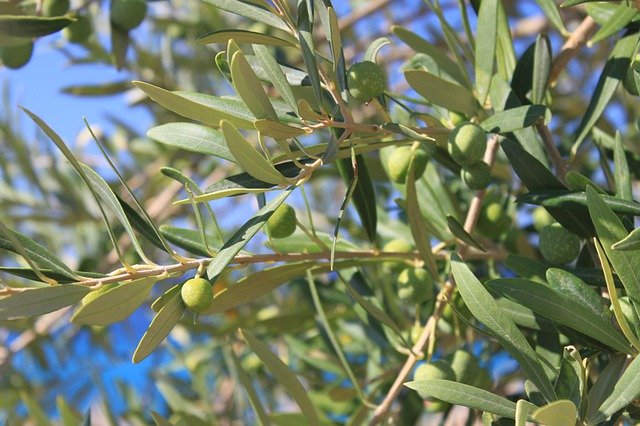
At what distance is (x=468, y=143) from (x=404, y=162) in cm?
16

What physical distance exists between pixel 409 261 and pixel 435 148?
0.15m

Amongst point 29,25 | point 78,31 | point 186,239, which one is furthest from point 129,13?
point 186,239

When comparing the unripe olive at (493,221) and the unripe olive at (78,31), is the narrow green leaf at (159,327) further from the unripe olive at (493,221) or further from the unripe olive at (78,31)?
the unripe olive at (78,31)

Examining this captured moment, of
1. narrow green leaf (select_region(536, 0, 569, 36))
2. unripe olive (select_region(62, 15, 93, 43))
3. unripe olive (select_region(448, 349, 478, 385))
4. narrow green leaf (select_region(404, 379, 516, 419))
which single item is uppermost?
narrow green leaf (select_region(536, 0, 569, 36))

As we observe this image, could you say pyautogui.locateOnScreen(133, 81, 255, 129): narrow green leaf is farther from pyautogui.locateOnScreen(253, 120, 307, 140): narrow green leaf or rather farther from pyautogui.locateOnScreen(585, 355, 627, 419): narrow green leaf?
pyautogui.locateOnScreen(585, 355, 627, 419): narrow green leaf

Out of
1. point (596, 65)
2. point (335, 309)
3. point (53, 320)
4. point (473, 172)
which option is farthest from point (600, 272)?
point (596, 65)

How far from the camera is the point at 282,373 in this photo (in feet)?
2.51

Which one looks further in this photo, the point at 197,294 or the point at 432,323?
the point at 432,323

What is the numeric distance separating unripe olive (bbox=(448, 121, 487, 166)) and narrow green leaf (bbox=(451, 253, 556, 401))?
0.15 meters

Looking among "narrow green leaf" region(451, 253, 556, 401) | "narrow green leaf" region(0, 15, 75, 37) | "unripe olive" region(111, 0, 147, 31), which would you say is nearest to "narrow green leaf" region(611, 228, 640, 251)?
"narrow green leaf" region(451, 253, 556, 401)

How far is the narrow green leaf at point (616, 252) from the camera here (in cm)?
62

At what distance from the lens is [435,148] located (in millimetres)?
876

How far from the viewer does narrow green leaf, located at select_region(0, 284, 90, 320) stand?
63 cm

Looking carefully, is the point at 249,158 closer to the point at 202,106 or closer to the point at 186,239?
the point at 202,106
